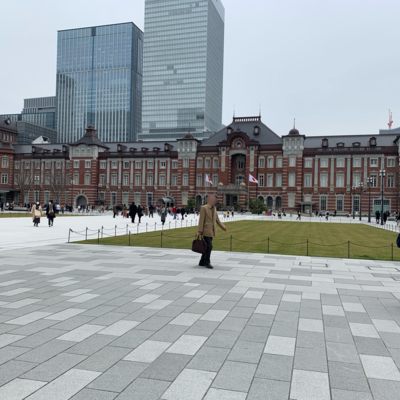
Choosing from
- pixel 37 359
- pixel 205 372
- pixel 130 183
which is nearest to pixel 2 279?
pixel 37 359

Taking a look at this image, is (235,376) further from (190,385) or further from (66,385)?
(66,385)

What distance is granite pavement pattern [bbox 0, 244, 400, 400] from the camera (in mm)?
3963

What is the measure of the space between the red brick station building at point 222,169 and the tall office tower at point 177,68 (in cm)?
5467

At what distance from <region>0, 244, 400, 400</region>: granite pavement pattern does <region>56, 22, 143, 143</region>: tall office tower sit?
15575 centimetres

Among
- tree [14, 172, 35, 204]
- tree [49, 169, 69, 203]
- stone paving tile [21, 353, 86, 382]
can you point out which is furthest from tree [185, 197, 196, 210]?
stone paving tile [21, 353, 86, 382]

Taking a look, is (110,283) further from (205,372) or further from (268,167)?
(268,167)

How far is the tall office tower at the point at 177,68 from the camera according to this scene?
131875 mm

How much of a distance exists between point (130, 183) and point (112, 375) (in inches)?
2907

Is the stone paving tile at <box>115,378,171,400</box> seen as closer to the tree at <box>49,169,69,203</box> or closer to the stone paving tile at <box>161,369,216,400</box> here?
the stone paving tile at <box>161,369,216,400</box>

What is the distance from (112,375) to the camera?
4.16 metres

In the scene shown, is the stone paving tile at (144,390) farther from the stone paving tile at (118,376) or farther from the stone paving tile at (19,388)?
the stone paving tile at (19,388)

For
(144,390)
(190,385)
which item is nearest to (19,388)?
(144,390)

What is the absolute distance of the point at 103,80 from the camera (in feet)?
531

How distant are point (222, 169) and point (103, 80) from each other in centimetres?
11187
